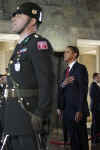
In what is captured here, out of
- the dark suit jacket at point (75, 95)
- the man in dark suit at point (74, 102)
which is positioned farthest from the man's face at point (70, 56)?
the dark suit jacket at point (75, 95)

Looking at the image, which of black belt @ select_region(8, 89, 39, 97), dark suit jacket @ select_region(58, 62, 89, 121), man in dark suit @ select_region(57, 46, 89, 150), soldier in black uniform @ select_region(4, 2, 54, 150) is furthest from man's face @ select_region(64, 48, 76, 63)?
black belt @ select_region(8, 89, 39, 97)

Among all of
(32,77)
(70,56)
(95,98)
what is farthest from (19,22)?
(95,98)

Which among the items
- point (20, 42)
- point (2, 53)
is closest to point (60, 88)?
point (20, 42)

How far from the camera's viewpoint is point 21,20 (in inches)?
128

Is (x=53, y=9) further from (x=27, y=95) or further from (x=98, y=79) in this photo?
(x=27, y=95)

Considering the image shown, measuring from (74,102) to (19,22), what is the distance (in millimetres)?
2944

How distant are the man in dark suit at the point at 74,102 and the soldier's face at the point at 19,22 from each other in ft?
9.44

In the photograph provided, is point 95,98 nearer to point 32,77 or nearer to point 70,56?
point 70,56

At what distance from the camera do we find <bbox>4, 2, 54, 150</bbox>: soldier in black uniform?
305cm

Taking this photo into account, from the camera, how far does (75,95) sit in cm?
605

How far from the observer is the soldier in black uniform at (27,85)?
3047 mm

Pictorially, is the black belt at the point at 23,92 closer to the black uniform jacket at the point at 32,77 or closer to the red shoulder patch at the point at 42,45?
the black uniform jacket at the point at 32,77

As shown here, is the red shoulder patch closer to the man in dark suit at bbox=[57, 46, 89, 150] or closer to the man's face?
the man in dark suit at bbox=[57, 46, 89, 150]

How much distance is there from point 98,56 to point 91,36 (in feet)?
2.52
